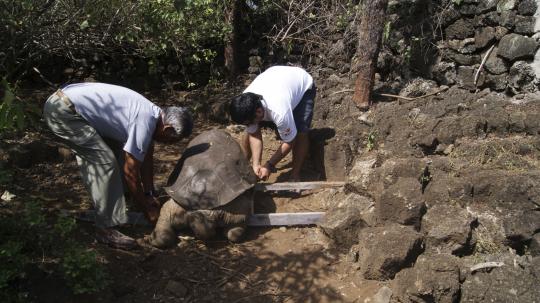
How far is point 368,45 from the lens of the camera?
586 centimetres

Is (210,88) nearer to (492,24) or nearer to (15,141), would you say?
(15,141)

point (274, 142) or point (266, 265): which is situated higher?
point (274, 142)

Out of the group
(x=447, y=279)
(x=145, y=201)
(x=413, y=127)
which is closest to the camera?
(x=447, y=279)

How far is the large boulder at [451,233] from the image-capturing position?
344cm

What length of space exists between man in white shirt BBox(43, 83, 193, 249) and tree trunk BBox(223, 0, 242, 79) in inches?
161

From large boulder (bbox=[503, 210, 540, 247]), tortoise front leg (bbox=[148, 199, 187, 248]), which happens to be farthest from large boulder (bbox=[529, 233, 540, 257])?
tortoise front leg (bbox=[148, 199, 187, 248])

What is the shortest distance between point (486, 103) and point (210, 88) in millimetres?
4238

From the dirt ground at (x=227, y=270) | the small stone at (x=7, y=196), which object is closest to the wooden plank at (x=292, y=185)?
the dirt ground at (x=227, y=270)

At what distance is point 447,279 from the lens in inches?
122

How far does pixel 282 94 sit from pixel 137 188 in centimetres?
159

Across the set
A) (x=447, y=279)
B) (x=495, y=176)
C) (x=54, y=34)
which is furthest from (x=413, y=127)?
(x=54, y=34)

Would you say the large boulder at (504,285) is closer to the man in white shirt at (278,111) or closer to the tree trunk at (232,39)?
the man in white shirt at (278,111)

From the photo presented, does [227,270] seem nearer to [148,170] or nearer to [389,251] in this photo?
[148,170]

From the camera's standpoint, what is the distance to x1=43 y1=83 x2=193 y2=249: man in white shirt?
3521 mm
